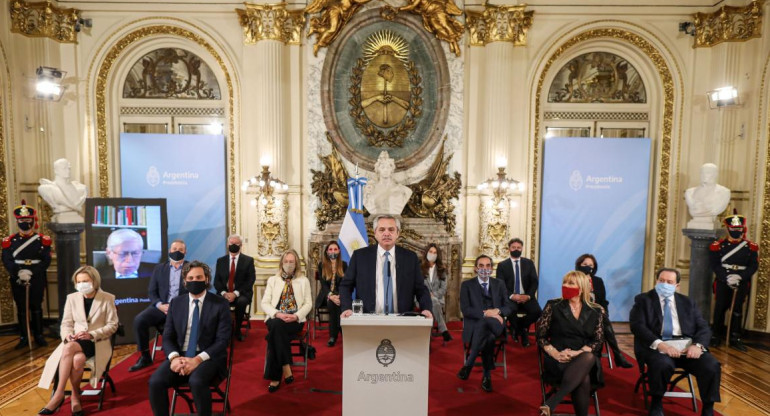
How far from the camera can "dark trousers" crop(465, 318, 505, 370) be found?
5.03 m

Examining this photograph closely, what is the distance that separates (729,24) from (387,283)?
8038 mm

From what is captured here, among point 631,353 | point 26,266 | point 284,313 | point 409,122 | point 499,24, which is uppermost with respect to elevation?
point 499,24

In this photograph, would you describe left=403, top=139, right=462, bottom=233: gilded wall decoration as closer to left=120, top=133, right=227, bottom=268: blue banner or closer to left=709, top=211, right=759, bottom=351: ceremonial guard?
left=120, top=133, right=227, bottom=268: blue banner

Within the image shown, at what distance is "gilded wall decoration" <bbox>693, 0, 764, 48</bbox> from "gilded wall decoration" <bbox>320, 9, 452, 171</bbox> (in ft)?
15.0

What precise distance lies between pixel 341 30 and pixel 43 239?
19.5ft

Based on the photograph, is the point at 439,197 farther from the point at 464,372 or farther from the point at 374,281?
the point at 374,281

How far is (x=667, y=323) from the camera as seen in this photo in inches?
184

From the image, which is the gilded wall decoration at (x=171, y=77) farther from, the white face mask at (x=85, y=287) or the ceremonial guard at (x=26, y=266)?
the white face mask at (x=85, y=287)

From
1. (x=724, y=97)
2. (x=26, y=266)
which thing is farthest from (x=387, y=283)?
(x=724, y=97)

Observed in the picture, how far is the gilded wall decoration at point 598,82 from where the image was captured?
27.5 ft

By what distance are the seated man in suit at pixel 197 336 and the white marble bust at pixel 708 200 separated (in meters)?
7.34

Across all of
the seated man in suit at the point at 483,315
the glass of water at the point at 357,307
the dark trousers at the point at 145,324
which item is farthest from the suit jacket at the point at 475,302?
the dark trousers at the point at 145,324

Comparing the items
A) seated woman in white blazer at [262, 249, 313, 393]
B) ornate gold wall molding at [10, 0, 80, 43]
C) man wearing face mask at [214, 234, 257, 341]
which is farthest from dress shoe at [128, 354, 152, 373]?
ornate gold wall molding at [10, 0, 80, 43]

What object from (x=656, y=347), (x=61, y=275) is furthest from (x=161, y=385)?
(x=656, y=347)
